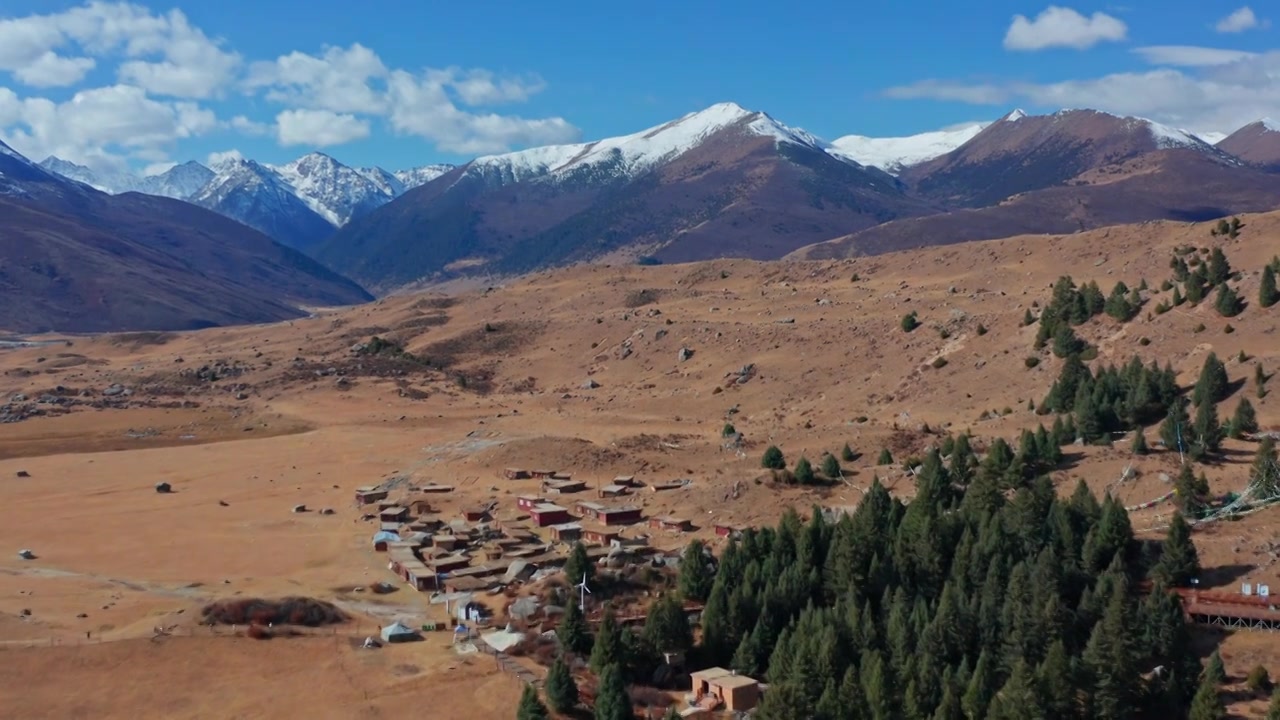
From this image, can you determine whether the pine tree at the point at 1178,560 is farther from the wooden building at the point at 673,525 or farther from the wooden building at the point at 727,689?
the wooden building at the point at 673,525

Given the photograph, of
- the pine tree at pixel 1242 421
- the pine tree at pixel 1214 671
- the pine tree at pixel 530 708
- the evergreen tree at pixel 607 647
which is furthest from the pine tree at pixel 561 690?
the pine tree at pixel 1242 421

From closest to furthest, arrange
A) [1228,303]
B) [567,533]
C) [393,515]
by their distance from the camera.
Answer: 1. [567,533]
2. [393,515]
3. [1228,303]

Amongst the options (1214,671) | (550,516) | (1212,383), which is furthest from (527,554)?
(1212,383)

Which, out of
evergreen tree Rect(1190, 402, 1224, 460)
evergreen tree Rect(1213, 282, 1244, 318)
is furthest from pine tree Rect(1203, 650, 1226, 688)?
evergreen tree Rect(1213, 282, 1244, 318)

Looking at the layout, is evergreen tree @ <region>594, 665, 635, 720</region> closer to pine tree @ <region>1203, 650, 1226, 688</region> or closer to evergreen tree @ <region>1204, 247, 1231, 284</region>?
pine tree @ <region>1203, 650, 1226, 688</region>

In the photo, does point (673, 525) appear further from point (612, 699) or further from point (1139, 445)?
point (1139, 445)

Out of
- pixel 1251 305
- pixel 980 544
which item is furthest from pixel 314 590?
pixel 1251 305
